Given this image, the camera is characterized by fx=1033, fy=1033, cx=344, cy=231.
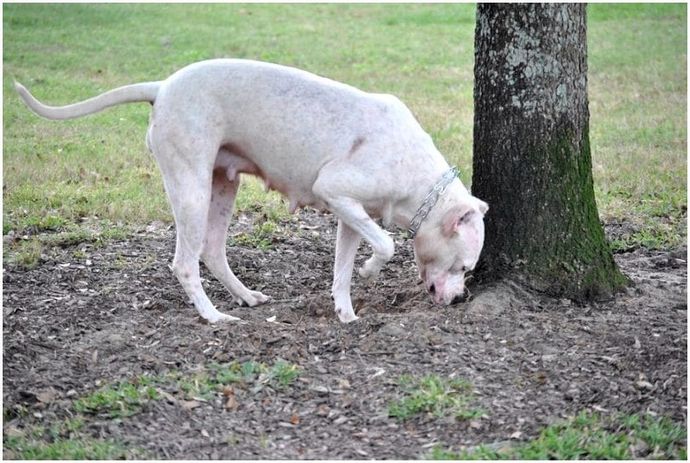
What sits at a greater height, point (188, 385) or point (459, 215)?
point (459, 215)

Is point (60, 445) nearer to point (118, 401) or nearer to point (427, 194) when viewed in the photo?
point (118, 401)

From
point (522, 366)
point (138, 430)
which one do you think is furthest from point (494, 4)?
point (138, 430)

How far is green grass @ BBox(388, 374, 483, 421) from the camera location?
4.80 meters

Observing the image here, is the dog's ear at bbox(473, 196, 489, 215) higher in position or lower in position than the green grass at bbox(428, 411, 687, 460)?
higher

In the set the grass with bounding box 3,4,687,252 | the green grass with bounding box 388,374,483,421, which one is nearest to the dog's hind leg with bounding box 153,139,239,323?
the green grass with bounding box 388,374,483,421

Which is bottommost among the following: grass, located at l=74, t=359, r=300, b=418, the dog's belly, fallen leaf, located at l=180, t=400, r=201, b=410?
fallen leaf, located at l=180, t=400, r=201, b=410

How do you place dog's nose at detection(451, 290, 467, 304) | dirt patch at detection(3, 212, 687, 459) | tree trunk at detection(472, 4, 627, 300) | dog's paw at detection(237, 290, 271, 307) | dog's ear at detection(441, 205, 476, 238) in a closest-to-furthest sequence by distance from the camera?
dirt patch at detection(3, 212, 687, 459)
dog's ear at detection(441, 205, 476, 238)
tree trunk at detection(472, 4, 627, 300)
dog's nose at detection(451, 290, 467, 304)
dog's paw at detection(237, 290, 271, 307)

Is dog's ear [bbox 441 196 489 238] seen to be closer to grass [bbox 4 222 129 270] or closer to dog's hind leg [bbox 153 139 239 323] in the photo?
dog's hind leg [bbox 153 139 239 323]

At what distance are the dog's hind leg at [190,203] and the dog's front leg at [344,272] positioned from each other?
2.12 ft

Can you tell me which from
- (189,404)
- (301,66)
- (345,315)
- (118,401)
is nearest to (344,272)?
(345,315)

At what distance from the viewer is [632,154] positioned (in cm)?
1045

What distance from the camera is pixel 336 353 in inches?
216

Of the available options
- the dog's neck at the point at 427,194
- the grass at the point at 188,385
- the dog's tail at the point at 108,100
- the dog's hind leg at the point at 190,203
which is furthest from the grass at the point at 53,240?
the dog's neck at the point at 427,194

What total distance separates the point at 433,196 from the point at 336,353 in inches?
44.2
